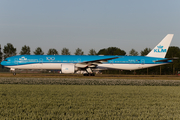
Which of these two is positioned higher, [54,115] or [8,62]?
[8,62]

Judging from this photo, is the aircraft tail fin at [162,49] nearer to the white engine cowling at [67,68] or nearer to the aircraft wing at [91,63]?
the aircraft wing at [91,63]

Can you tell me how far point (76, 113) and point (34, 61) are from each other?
95.2 feet

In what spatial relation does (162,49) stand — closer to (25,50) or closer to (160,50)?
(160,50)

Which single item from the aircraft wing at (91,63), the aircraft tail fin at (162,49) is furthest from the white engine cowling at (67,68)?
the aircraft tail fin at (162,49)

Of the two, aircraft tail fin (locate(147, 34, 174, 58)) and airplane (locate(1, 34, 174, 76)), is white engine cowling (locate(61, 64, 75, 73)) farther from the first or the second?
aircraft tail fin (locate(147, 34, 174, 58))

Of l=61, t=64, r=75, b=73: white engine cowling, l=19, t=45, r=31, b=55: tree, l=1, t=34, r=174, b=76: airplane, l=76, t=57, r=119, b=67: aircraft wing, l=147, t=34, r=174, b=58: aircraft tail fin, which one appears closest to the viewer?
l=61, t=64, r=75, b=73: white engine cowling

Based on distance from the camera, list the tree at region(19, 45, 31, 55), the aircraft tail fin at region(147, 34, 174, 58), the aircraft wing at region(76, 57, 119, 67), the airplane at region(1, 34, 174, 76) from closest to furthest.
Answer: the aircraft wing at region(76, 57, 119, 67) → the airplane at region(1, 34, 174, 76) → the aircraft tail fin at region(147, 34, 174, 58) → the tree at region(19, 45, 31, 55)

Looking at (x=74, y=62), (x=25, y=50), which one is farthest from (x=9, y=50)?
(x=74, y=62)

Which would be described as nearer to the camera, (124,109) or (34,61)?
(124,109)

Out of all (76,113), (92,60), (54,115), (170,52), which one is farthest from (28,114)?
(170,52)

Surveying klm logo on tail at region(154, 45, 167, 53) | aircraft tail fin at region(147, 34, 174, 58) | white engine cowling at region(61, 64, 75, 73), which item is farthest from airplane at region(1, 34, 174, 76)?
klm logo on tail at region(154, 45, 167, 53)

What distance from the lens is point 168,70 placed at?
7612 centimetres

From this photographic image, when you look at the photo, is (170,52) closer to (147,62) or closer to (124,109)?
(147,62)

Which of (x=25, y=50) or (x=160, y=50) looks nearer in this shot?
(x=160, y=50)
